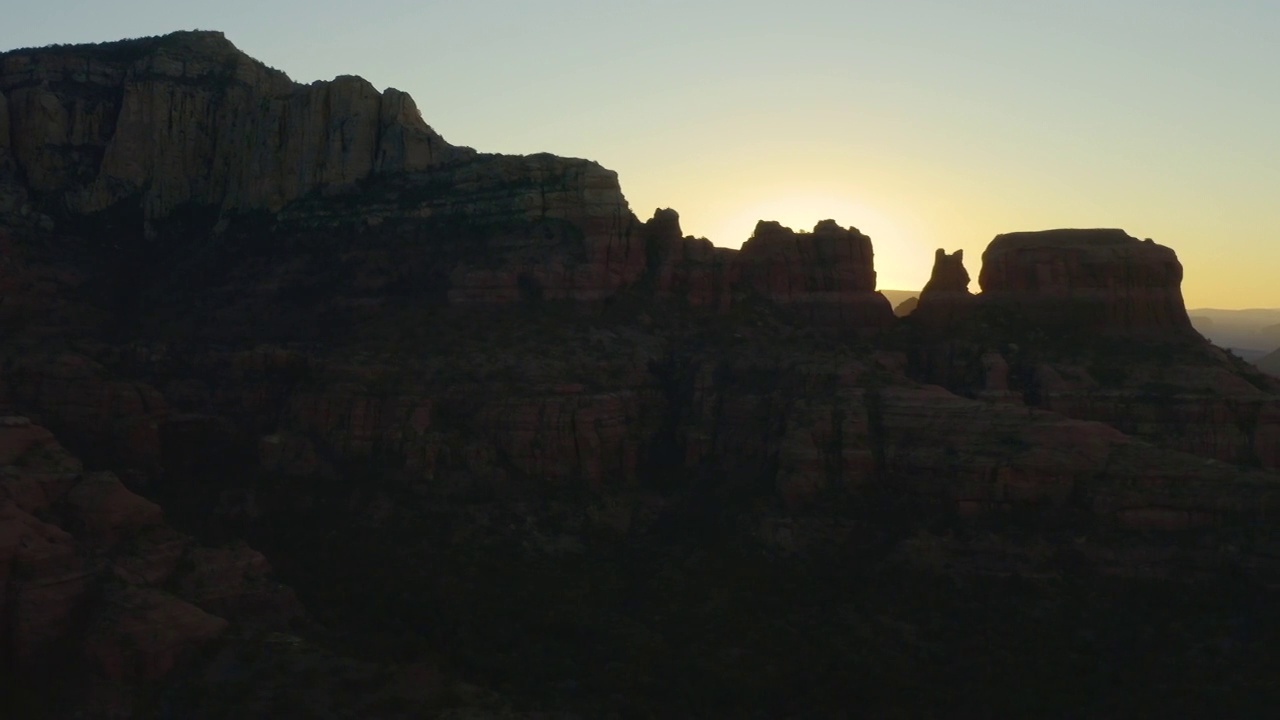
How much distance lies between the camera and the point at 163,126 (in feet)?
360

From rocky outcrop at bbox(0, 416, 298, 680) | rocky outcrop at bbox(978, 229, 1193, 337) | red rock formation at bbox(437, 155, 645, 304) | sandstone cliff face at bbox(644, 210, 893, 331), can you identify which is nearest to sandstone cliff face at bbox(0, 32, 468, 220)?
red rock formation at bbox(437, 155, 645, 304)

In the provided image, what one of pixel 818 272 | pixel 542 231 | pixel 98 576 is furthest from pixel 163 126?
pixel 98 576

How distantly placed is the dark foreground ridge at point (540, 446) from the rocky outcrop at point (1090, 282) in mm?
268

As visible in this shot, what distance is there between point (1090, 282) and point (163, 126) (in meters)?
73.2

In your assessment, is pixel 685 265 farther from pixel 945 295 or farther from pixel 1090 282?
pixel 1090 282

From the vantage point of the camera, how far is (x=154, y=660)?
2328 inches

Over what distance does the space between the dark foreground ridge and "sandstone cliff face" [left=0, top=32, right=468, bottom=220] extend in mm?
320

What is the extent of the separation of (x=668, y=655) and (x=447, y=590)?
13.4 metres

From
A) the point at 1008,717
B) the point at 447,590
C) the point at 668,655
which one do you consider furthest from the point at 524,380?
the point at 1008,717

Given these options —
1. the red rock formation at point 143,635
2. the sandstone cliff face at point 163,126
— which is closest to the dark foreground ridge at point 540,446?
the red rock formation at point 143,635

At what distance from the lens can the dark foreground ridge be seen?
62.8 meters

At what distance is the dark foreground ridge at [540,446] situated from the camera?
62781mm

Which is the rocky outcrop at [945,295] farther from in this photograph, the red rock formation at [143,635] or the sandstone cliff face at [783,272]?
the red rock formation at [143,635]

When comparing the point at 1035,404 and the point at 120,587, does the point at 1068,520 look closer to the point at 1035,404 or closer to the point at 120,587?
the point at 1035,404
